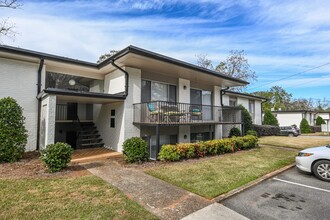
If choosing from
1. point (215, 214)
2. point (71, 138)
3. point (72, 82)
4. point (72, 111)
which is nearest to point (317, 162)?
point (215, 214)

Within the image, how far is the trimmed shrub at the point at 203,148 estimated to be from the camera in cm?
730

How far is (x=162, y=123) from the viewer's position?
783 centimetres

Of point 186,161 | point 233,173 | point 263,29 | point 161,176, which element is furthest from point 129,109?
point 263,29

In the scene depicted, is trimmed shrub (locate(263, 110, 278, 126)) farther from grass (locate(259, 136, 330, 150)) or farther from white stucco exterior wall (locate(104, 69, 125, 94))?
white stucco exterior wall (locate(104, 69, 125, 94))

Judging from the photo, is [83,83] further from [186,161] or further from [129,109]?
[186,161]

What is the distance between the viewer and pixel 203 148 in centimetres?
824

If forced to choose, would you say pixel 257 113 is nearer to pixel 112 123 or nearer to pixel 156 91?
pixel 156 91

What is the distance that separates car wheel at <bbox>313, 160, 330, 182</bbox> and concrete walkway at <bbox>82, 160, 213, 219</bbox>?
4075 mm

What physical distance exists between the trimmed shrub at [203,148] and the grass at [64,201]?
3115 millimetres

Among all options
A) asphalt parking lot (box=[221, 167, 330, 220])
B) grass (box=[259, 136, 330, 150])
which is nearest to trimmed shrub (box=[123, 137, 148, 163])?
asphalt parking lot (box=[221, 167, 330, 220])

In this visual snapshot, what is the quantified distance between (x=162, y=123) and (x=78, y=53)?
12.0m

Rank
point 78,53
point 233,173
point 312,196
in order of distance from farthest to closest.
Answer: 1. point 78,53
2. point 233,173
3. point 312,196

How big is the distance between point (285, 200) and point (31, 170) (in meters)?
7.07

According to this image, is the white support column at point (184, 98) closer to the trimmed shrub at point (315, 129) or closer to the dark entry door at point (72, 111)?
the dark entry door at point (72, 111)
